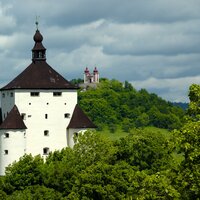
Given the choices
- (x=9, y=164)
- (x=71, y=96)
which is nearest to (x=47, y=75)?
(x=71, y=96)

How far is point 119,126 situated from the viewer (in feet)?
654

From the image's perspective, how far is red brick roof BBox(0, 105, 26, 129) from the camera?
7519 cm

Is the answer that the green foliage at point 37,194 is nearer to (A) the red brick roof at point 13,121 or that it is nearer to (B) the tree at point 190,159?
(A) the red brick roof at point 13,121

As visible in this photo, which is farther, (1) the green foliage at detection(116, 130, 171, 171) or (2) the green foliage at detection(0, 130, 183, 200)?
(1) the green foliage at detection(116, 130, 171, 171)

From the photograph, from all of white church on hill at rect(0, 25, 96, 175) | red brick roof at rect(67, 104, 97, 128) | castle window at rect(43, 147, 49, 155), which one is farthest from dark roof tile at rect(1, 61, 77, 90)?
castle window at rect(43, 147, 49, 155)

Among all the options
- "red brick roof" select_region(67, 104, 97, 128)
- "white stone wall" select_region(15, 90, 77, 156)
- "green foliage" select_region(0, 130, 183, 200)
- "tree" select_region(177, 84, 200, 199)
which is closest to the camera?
"tree" select_region(177, 84, 200, 199)

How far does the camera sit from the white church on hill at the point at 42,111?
3031 inches

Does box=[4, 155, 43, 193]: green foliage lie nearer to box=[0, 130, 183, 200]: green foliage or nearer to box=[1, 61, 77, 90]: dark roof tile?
box=[0, 130, 183, 200]: green foliage

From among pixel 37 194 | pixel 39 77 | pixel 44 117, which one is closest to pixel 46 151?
pixel 44 117

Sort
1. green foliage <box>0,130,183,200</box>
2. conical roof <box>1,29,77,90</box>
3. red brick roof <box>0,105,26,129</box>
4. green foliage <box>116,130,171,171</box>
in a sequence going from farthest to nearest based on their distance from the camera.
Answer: conical roof <box>1,29,77,90</box>
red brick roof <box>0,105,26,129</box>
green foliage <box>116,130,171,171</box>
green foliage <box>0,130,183,200</box>

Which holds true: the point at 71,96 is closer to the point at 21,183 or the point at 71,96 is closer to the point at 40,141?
the point at 40,141

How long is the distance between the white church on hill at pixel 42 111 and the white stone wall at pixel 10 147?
0.64 ft

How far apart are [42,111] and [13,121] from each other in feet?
12.0

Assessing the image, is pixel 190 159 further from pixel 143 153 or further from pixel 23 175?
pixel 143 153
